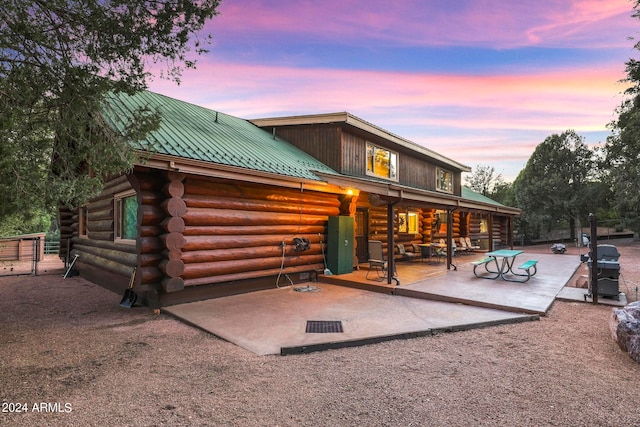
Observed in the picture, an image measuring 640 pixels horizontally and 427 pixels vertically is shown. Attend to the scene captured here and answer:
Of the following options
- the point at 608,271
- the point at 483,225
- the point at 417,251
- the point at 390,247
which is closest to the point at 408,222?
the point at 417,251

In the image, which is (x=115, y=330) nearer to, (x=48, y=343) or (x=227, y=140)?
(x=48, y=343)

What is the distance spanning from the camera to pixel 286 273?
8633mm

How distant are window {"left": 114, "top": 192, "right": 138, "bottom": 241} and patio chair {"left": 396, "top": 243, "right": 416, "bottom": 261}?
9237 mm

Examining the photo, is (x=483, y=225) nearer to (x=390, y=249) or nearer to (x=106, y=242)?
(x=390, y=249)

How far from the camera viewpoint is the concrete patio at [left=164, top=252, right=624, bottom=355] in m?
4.66

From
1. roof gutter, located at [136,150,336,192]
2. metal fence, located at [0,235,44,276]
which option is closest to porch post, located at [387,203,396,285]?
roof gutter, located at [136,150,336,192]

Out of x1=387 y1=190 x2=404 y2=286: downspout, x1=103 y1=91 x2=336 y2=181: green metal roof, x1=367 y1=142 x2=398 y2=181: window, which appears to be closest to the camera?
x1=103 y1=91 x2=336 y2=181: green metal roof

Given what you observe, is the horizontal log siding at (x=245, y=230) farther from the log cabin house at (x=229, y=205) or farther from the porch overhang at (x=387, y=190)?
the porch overhang at (x=387, y=190)

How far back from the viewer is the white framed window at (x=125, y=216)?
286 inches

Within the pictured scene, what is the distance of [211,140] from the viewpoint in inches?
322

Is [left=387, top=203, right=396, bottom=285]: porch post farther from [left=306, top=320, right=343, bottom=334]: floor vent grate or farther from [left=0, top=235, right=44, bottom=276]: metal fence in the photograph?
[left=0, top=235, right=44, bottom=276]: metal fence

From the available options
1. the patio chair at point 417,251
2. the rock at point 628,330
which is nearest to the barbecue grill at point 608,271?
the rock at point 628,330

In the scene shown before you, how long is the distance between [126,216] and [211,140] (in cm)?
271

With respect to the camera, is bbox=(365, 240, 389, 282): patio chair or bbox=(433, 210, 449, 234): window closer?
bbox=(365, 240, 389, 282): patio chair
